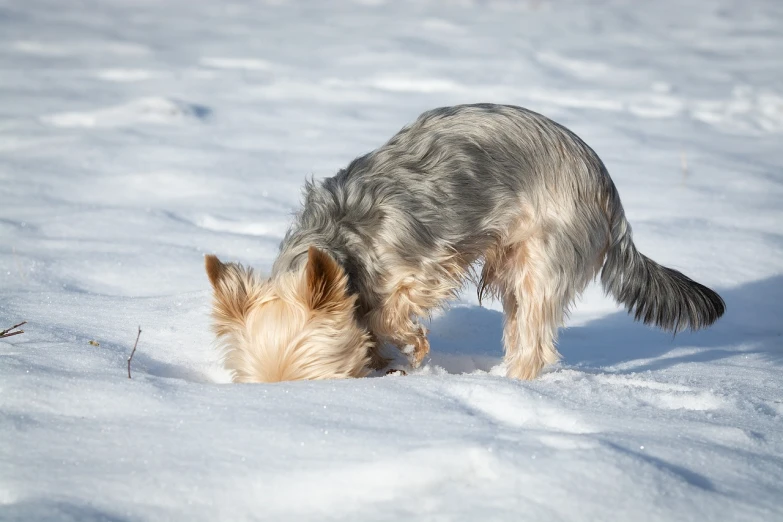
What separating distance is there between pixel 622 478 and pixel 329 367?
131cm

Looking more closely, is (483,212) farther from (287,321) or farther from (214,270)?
(214,270)

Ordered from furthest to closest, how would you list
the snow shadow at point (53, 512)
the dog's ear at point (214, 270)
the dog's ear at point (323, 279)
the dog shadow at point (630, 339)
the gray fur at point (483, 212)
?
the dog shadow at point (630, 339) → the gray fur at point (483, 212) → the dog's ear at point (214, 270) → the dog's ear at point (323, 279) → the snow shadow at point (53, 512)

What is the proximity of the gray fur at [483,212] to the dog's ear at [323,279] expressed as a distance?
0.27m

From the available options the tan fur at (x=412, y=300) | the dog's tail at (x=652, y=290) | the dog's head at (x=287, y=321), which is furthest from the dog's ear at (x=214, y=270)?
the dog's tail at (x=652, y=290)

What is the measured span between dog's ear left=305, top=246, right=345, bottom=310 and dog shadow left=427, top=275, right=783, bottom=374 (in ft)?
3.31

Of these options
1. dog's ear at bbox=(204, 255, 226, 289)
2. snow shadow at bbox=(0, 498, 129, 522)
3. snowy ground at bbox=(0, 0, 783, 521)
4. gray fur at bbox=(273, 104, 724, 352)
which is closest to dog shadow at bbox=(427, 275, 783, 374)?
snowy ground at bbox=(0, 0, 783, 521)

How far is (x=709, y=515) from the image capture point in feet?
5.93

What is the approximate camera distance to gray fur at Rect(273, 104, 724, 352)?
10.8 ft

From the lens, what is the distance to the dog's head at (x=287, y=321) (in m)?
2.89

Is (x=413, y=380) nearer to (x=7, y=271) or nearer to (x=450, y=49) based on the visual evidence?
(x=7, y=271)

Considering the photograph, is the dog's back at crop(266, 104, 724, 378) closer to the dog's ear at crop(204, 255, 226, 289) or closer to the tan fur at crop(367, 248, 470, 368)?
the tan fur at crop(367, 248, 470, 368)

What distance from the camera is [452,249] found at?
11.2 feet

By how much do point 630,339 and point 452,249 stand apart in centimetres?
168

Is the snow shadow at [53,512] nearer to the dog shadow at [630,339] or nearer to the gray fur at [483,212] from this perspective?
the gray fur at [483,212]
